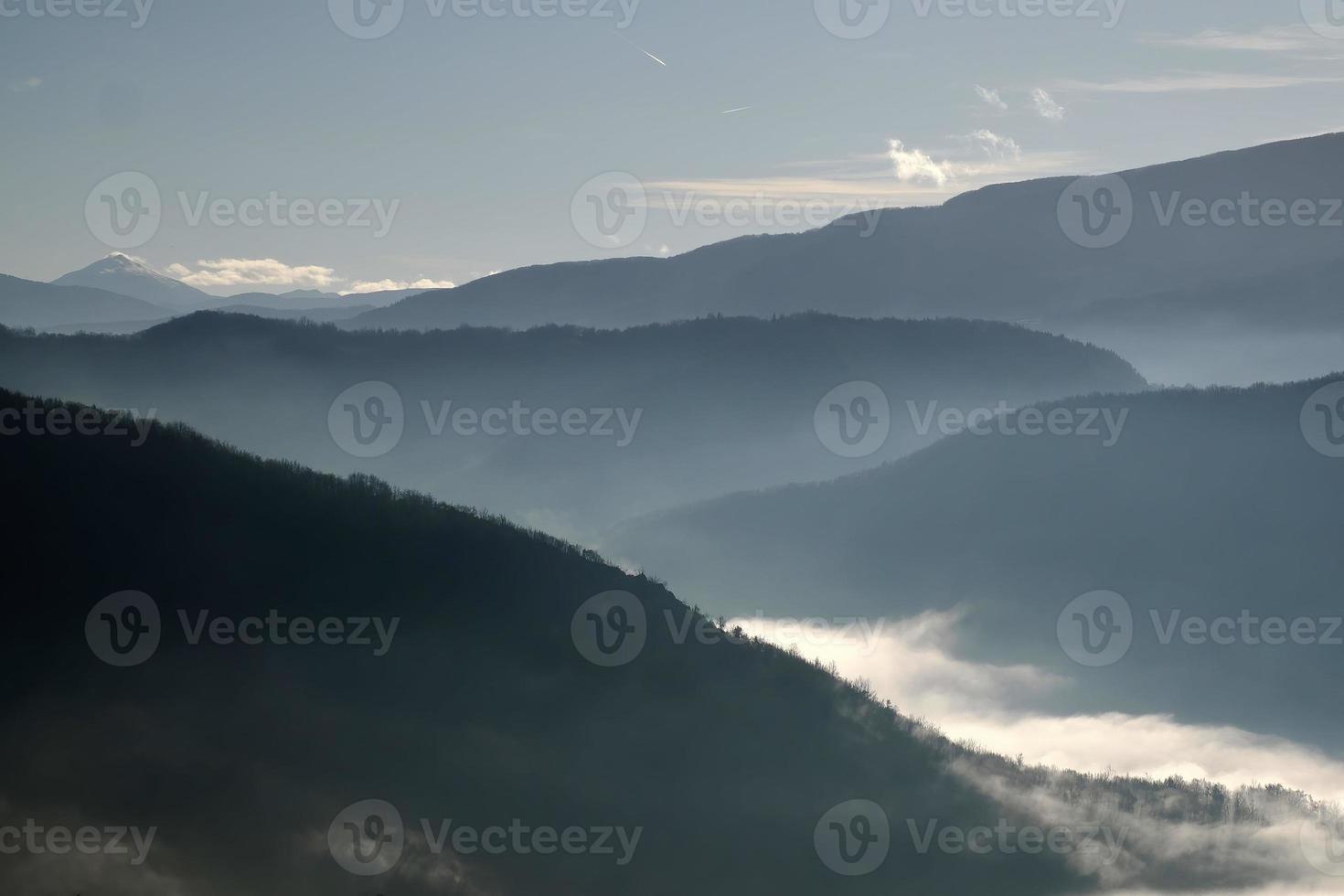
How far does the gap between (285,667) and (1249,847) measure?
103089mm

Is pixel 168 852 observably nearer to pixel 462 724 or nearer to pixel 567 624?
pixel 462 724

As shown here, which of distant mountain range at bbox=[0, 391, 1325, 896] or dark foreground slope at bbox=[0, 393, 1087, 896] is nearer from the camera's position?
dark foreground slope at bbox=[0, 393, 1087, 896]

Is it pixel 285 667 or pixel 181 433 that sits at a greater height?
pixel 181 433

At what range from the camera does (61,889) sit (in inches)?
1743

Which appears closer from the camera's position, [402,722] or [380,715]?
[380,715]

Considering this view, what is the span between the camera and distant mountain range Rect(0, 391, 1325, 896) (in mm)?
53938

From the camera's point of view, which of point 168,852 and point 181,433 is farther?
point 181,433

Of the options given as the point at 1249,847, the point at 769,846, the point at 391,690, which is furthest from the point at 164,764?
the point at 1249,847

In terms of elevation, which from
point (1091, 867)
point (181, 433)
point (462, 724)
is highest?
point (181, 433)

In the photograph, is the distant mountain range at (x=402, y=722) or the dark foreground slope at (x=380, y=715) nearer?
the dark foreground slope at (x=380, y=715)

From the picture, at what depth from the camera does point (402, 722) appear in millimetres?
68188

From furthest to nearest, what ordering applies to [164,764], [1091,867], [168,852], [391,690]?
[1091,867] < [391,690] < [164,764] < [168,852]

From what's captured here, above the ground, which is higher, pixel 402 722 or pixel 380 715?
pixel 380 715

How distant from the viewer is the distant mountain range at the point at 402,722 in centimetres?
5394
